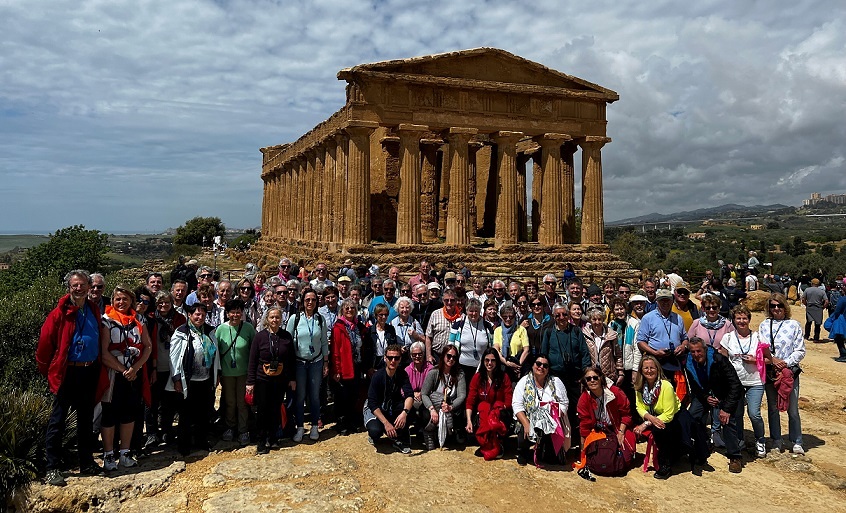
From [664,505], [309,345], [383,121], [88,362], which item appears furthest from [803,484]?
[383,121]

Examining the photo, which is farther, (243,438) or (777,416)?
(777,416)

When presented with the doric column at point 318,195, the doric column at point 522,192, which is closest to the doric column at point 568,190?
the doric column at point 522,192

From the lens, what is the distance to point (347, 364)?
8.16 meters

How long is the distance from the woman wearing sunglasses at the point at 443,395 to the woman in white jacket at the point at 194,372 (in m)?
2.94

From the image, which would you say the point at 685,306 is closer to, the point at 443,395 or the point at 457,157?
the point at 443,395

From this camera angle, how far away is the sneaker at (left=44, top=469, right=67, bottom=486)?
6.25m

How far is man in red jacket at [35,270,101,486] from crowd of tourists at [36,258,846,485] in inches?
0.8

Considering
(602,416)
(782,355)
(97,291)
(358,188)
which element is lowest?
(602,416)

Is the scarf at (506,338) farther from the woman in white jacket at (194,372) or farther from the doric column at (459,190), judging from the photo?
the doric column at (459,190)

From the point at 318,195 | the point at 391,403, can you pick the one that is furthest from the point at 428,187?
the point at 391,403

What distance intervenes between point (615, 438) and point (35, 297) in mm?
9661

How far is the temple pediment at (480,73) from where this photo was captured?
845 inches

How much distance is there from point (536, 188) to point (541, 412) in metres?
20.8

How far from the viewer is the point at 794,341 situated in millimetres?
7625
